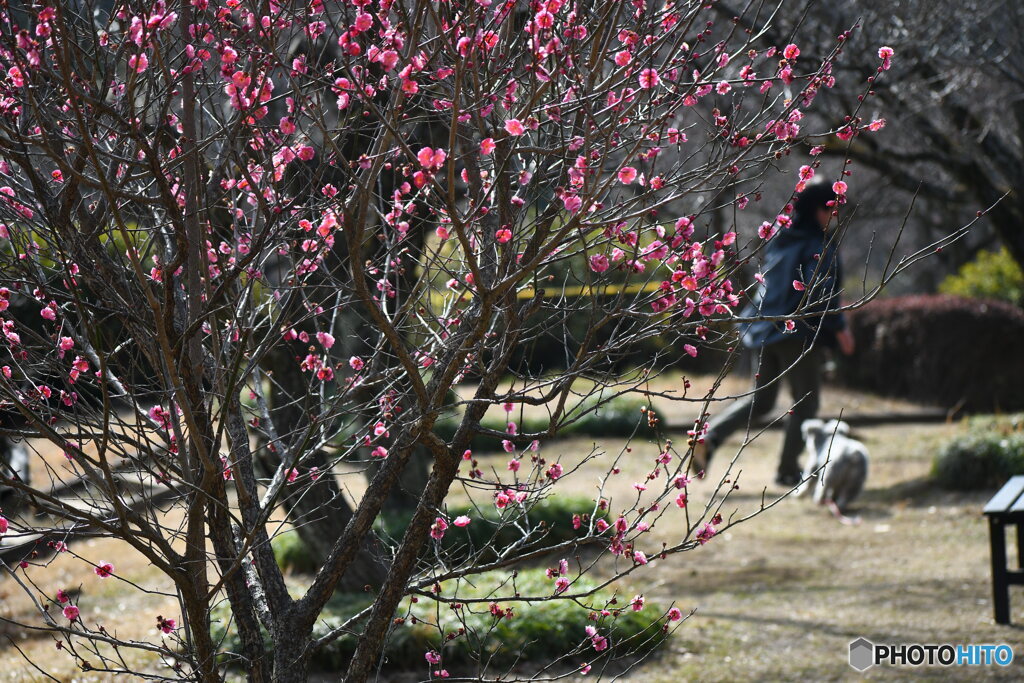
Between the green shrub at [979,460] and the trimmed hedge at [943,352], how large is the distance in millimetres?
3766

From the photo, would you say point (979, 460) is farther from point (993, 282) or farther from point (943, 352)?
point (993, 282)

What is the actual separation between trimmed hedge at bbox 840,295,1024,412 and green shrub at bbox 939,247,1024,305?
1322mm

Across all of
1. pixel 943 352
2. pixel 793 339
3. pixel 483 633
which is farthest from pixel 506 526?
pixel 943 352

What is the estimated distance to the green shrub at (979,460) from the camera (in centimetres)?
754

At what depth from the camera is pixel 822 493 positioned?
775 centimetres

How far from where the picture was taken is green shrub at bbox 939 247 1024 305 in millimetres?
13750

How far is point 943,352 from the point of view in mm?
12547

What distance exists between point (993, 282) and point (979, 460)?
7.19m

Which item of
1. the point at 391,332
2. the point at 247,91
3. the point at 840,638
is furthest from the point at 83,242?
the point at 840,638

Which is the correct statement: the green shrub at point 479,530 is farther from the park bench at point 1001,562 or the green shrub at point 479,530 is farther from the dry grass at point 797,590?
the park bench at point 1001,562

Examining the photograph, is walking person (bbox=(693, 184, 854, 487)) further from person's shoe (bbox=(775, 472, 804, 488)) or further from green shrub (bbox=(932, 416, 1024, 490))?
green shrub (bbox=(932, 416, 1024, 490))

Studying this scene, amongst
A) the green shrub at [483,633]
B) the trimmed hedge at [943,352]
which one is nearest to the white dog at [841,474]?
the green shrub at [483,633]

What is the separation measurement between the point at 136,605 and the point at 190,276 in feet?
13.5

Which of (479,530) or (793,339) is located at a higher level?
(793,339)
